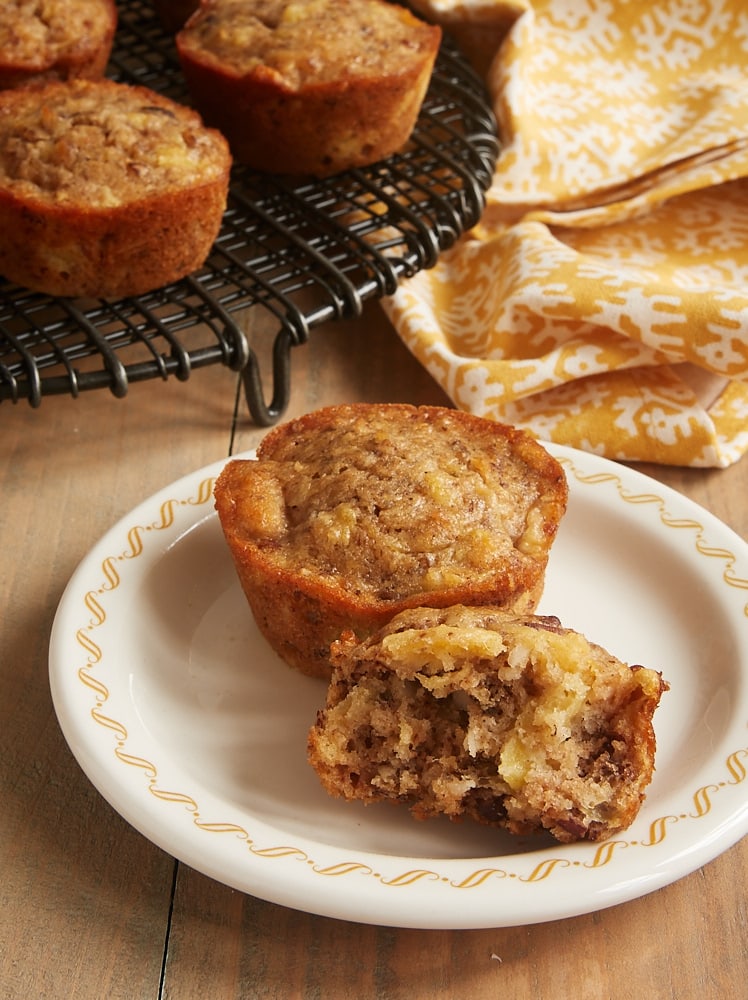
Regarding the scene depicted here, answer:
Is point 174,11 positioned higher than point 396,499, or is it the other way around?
point 396,499

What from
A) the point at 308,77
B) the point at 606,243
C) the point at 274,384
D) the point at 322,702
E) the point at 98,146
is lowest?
the point at 274,384

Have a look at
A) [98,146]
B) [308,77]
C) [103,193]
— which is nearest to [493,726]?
[103,193]

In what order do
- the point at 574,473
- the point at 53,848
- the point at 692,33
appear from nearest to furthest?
the point at 53,848 → the point at 574,473 → the point at 692,33

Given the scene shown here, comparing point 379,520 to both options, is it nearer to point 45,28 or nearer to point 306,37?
point 306,37

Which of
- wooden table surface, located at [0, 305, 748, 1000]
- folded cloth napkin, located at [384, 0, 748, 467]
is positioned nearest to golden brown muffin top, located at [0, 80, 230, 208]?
folded cloth napkin, located at [384, 0, 748, 467]

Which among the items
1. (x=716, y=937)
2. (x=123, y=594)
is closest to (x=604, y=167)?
(x=123, y=594)

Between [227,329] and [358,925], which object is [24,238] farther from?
[358,925]
